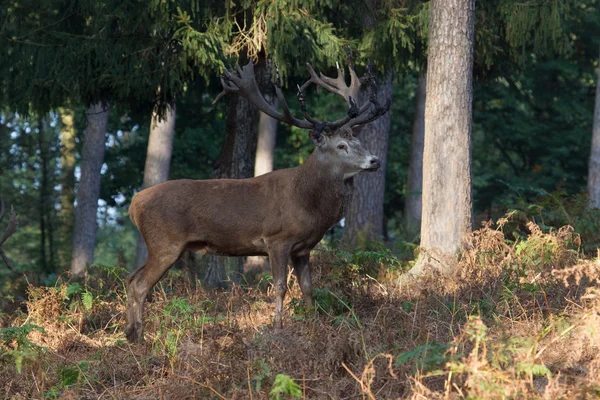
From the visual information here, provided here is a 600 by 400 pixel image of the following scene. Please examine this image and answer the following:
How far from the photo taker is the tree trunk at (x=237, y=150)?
1323 cm

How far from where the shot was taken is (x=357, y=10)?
1328 cm

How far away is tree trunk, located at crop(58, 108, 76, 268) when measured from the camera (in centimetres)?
2492

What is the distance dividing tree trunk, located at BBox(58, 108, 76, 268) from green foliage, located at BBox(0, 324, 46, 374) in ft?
55.6

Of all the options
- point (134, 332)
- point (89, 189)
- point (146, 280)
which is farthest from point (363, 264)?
point (89, 189)

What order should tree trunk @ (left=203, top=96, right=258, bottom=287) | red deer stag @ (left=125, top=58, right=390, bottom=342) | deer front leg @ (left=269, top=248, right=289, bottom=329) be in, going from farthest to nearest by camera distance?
tree trunk @ (left=203, top=96, right=258, bottom=287)
red deer stag @ (left=125, top=58, right=390, bottom=342)
deer front leg @ (left=269, top=248, right=289, bottom=329)

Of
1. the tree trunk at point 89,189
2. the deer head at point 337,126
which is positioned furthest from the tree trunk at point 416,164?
the deer head at point 337,126

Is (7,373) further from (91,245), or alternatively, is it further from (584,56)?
(584,56)

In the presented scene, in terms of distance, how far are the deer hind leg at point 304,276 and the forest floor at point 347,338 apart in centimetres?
12

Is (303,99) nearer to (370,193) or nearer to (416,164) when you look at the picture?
(370,193)

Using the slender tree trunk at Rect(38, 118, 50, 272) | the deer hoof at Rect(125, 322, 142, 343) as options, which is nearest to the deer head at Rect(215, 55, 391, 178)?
the deer hoof at Rect(125, 322, 142, 343)

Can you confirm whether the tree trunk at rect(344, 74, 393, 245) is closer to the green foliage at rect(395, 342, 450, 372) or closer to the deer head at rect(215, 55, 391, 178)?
the deer head at rect(215, 55, 391, 178)

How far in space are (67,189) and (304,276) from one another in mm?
17260

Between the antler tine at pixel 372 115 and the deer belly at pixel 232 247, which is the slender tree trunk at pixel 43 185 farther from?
the antler tine at pixel 372 115

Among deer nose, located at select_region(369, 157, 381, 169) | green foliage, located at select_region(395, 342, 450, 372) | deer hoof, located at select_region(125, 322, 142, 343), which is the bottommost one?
deer hoof, located at select_region(125, 322, 142, 343)
